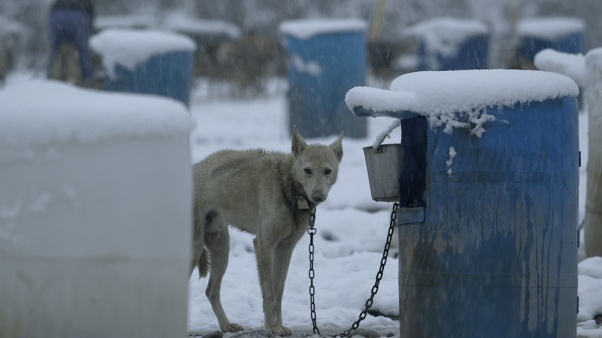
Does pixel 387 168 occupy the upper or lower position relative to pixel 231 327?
upper

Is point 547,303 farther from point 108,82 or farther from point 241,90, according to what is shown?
point 241,90

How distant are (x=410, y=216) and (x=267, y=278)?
1873 mm

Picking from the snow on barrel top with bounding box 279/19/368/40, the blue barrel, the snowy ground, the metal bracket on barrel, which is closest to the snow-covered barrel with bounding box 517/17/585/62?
the snow on barrel top with bounding box 279/19/368/40

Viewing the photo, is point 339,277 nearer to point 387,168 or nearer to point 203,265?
point 203,265

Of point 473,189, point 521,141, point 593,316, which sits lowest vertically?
point 593,316

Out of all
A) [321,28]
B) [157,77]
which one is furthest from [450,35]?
[157,77]

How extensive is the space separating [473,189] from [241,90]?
16.6 metres

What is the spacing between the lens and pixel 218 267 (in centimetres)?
608

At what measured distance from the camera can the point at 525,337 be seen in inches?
158

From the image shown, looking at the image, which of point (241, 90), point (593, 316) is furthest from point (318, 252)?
point (241, 90)

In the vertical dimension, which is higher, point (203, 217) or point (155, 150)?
point (155, 150)

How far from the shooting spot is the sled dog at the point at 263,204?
5723 millimetres

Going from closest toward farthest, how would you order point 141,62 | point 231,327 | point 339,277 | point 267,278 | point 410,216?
1. point 410,216
2. point 231,327
3. point 267,278
4. point 339,277
5. point 141,62

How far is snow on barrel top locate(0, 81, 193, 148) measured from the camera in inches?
93.8
